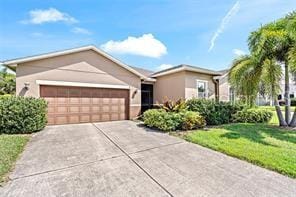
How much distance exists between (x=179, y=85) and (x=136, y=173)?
1143 centimetres

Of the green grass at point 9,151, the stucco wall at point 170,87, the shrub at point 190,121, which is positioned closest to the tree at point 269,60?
the shrub at point 190,121

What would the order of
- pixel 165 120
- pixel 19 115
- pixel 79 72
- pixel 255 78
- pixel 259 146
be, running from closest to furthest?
pixel 259 146, pixel 19 115, pixel 165 120, pixel 255 78, pixel 79 72

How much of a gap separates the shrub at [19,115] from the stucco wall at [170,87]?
28.7 ft

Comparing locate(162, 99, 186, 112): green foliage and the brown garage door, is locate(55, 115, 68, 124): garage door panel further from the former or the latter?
locate(162, 99, 186, 112): green foliage

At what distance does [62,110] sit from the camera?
1227 cm

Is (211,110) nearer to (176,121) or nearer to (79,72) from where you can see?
(176,121)

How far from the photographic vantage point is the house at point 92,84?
11.6m

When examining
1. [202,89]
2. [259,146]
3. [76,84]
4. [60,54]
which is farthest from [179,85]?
[259,146]

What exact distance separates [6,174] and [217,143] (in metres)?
6.83

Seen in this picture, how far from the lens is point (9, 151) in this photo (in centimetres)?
652

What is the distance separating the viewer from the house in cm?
1162

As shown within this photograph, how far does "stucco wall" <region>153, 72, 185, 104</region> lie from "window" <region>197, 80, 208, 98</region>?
5.77ft

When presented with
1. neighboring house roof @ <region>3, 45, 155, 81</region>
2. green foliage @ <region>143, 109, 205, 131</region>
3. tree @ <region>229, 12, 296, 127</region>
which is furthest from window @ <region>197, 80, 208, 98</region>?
green foliage @ <region>143, 109, 205, 131</region>

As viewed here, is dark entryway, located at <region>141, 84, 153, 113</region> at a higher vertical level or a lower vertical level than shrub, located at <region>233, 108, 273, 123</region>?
higher
